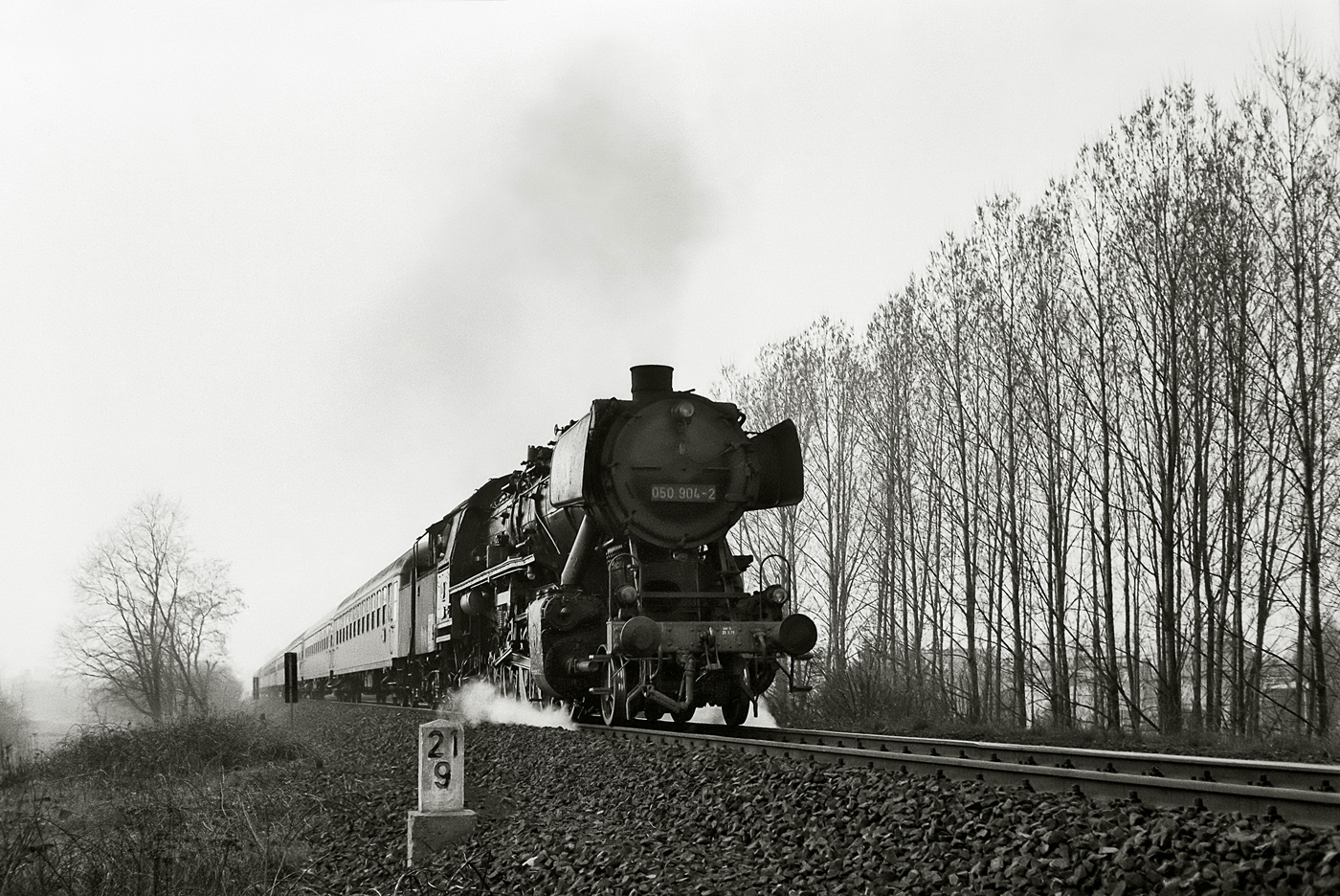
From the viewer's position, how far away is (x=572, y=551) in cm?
1119

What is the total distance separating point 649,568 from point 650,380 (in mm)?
1986

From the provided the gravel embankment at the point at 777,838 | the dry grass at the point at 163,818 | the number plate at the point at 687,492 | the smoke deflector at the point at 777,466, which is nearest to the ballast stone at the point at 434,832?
the gravel embankment at the point at 777,838

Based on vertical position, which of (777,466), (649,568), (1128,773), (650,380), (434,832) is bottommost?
(434,832)

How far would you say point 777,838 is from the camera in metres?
5.18

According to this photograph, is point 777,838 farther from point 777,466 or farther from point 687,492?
point 777,466

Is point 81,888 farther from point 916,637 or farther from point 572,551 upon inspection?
point 916,637

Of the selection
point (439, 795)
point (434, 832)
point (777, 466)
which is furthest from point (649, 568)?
point (434, 832)

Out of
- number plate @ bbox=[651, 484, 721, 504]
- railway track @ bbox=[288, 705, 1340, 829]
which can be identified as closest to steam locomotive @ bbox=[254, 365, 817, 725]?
number plate @ bbox=[651, 484, 721, 504]

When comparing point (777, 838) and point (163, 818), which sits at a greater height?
point (777, 838)

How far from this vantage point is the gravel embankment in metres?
3.71

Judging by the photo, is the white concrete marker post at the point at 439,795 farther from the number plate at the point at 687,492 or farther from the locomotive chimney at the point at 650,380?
the locomotive chimney at the point at 650,380

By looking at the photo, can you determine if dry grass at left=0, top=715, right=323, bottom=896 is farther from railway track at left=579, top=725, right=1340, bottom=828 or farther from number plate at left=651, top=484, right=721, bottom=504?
number plate at left=651, top=484, right=721, bottom=504

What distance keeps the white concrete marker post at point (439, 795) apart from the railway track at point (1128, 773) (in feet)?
5.81

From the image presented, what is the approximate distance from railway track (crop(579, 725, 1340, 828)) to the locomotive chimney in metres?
4.09
